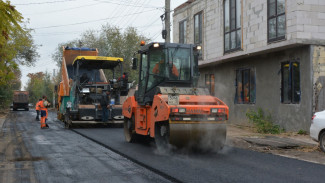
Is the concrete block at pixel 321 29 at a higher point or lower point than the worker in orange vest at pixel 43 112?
higher

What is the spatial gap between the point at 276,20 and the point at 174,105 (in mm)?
7782

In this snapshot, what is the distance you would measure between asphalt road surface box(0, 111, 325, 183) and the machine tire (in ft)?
0.63

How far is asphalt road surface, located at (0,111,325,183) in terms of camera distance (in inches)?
257

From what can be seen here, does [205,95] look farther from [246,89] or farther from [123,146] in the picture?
[246,89]

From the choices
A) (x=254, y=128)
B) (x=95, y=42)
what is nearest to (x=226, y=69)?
(x=254, y=128)

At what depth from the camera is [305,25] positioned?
522 inches

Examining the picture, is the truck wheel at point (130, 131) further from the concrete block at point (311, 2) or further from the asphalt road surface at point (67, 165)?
the concrete block at point (311, 2)

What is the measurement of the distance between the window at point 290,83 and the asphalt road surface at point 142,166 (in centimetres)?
522

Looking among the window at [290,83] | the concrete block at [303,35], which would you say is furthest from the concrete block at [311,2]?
the window at [290,83]

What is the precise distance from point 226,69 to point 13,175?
1397 cm

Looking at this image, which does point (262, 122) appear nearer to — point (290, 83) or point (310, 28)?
point (290, 83)

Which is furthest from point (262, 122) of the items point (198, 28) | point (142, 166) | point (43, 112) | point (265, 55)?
point (43, 112)

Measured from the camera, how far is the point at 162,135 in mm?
9281

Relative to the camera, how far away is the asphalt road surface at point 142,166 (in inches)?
257
